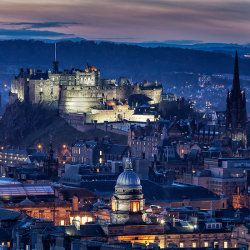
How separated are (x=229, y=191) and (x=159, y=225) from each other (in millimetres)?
64560

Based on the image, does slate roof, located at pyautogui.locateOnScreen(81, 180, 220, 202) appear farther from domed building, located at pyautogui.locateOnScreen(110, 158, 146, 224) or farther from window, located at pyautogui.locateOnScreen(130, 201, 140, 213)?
domed building, located at pyautogui.locateOnScreen(110, 158, 146, 224)

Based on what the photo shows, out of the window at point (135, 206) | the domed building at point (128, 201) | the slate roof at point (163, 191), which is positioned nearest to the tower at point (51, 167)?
the slate roof at point (163, 191)

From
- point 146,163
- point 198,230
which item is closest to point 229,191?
point 146,163

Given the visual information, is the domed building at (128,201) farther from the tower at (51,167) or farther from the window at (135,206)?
the tower at (51,167)

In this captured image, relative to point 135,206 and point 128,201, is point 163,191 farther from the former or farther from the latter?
point 128,201

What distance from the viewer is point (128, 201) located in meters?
115

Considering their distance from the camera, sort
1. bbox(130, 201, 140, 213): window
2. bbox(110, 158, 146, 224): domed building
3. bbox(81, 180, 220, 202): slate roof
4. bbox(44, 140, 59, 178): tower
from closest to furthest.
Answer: bbox(110, 158, 146, 224): domed building
bbox(130, 201, 140, 213): window
bbox(81, 180, 220, 202): slate roof
bbox(44, 140, 59, 178): tower

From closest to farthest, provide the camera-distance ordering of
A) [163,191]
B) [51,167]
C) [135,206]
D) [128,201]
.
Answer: [128,201]
[135,206]
[163,191]
[51,167]

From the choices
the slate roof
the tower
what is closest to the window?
the slate roof

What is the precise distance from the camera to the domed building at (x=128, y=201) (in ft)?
378

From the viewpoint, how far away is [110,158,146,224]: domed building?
115062 millimetres

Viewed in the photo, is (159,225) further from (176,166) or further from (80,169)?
(176,166)

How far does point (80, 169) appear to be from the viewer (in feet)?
593

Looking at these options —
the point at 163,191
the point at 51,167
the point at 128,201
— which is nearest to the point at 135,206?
the point at 128,201
